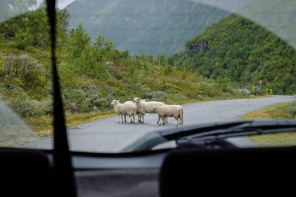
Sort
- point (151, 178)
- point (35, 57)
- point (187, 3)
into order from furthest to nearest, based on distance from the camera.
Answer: point (35, 57), point (187, 3), point (151, 178)

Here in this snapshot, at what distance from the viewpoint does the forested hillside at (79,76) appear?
1.02 metres

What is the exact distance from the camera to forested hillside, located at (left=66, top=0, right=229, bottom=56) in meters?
0.99

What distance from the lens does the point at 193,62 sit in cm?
129

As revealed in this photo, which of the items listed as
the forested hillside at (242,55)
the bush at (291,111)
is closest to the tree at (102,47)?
the forested hillside at (242,55)

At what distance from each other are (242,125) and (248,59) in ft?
1.50

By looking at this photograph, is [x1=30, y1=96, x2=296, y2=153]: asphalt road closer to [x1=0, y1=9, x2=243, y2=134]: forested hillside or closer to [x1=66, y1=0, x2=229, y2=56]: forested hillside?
[x1=0, y1=9, x2=243, y2=134]: forested hillside

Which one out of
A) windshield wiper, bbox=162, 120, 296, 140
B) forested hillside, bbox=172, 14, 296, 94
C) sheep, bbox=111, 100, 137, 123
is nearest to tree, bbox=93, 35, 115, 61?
sheep, bbox=111, 100, 137, 123

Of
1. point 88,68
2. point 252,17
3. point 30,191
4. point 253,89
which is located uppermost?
point 252,17

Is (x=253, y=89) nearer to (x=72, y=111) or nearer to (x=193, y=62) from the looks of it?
(x=193, y=62)

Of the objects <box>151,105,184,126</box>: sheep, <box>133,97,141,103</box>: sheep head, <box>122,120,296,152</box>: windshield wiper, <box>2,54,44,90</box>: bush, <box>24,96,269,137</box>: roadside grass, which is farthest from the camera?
<box>2,54,44,90</box>: bush

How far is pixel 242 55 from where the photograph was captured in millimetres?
1226

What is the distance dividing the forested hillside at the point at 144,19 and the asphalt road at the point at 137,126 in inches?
12.4

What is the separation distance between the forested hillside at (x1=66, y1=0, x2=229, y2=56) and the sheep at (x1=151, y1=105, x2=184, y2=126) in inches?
9.9

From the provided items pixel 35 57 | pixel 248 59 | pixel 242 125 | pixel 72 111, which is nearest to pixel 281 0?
pixel 248 59
